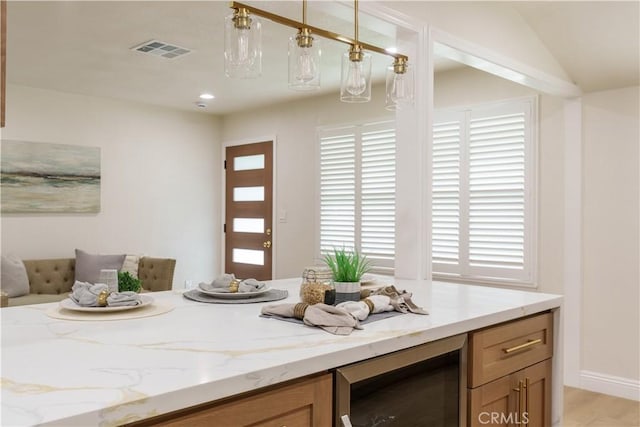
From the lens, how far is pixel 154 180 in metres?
6.00

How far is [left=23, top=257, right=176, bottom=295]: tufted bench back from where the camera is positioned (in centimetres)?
490

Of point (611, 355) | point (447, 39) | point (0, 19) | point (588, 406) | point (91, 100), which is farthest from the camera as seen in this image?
point (91, 100)

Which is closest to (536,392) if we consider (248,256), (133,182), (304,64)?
(304,64)

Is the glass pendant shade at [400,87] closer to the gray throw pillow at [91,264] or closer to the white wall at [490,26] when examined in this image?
the white wall at [490,26]

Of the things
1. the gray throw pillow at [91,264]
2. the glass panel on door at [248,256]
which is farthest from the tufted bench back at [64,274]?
the glass panel on door at [248,256]

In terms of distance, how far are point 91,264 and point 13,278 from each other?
68 centimetres

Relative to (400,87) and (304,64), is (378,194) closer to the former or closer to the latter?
(400,87)

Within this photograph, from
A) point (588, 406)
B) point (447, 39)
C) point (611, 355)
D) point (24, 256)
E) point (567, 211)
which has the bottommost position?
point (588, 406)

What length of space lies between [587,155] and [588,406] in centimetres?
176

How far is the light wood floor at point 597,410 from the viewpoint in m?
3.29

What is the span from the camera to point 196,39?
3.65 m

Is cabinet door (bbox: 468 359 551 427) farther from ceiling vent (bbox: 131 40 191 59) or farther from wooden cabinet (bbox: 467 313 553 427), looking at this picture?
ceiling vent (bbox: 131 40 191 59)

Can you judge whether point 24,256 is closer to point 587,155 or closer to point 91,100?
point 91,100

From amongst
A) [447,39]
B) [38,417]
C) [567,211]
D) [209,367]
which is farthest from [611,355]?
[38,417]
